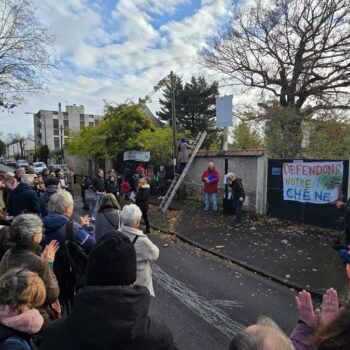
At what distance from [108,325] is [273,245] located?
6.94 meters

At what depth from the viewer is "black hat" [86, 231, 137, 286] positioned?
1707mm

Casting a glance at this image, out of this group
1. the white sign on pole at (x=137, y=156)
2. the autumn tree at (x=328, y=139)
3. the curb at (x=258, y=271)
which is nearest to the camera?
the curb at (x=258, y=271)

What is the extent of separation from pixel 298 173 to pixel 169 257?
4.80 meters

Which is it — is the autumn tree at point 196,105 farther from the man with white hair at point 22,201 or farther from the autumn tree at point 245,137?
the man with white hair at point 22,201

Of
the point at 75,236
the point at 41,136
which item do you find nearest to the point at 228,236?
the point at 75,236

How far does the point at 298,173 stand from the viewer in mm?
9664

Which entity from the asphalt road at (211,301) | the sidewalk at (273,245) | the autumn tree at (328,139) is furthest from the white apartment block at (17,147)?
the asphalt road at (211,301)

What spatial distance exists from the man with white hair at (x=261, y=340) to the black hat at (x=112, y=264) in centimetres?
65

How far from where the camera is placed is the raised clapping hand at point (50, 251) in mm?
3170

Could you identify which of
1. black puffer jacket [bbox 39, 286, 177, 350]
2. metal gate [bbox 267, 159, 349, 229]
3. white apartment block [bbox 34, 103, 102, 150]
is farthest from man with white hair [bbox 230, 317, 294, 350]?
white apartment block [bbox 34, 103, 102, 150]

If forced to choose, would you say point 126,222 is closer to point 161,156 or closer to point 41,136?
point 161,156

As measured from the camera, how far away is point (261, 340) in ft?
4.62

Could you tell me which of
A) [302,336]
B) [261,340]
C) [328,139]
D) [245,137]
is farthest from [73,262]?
[245,137]

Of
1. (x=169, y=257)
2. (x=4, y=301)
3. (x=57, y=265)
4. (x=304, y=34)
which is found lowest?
(x=169, y=257)
